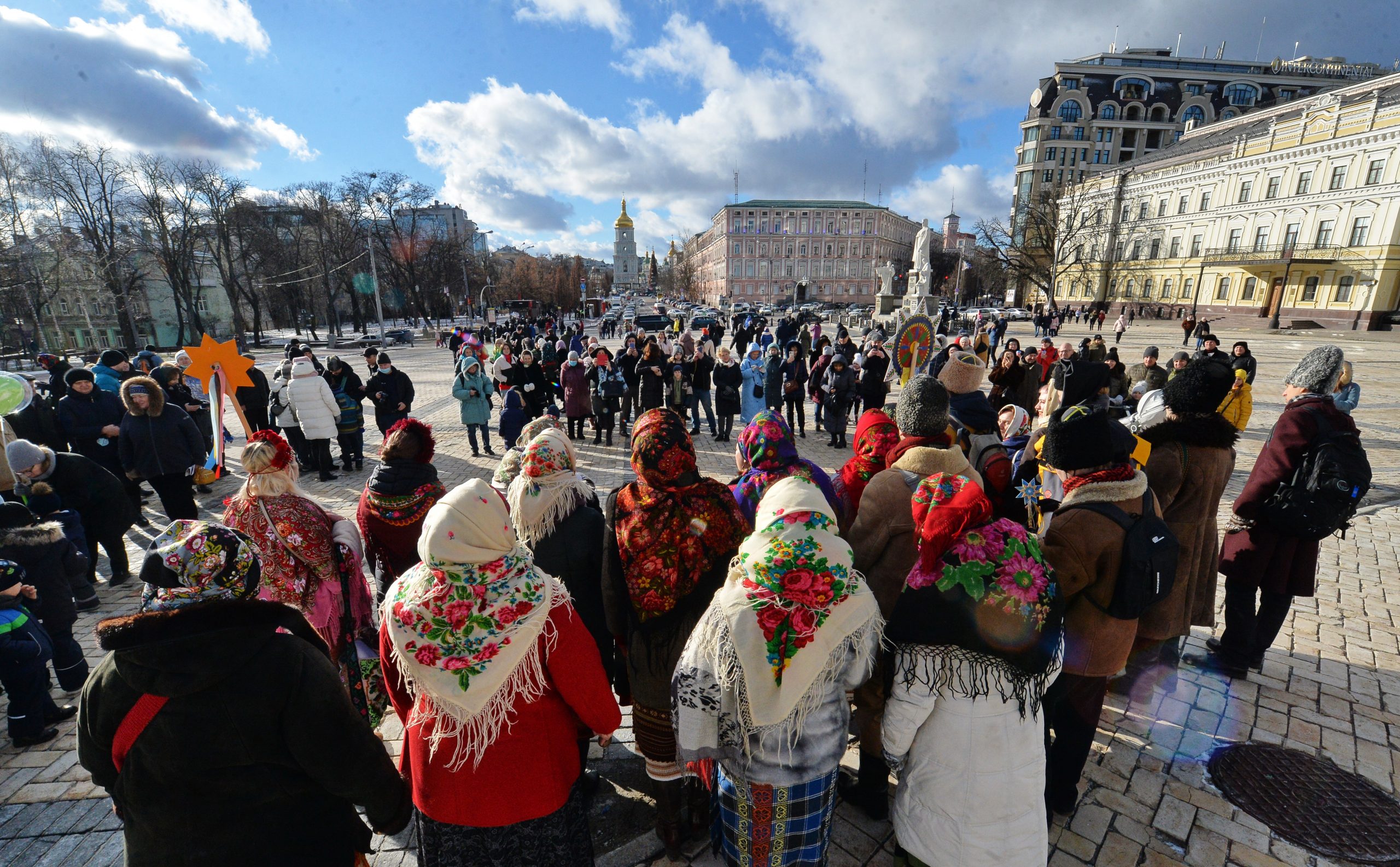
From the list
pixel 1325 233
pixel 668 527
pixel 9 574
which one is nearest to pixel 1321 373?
pixel 668 527

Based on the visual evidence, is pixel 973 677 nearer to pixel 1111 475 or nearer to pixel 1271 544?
pixel 1111 475

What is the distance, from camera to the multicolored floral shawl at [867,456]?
11.4 ft

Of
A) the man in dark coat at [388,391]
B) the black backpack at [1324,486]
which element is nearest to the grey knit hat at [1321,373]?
the black backpack at [1324,486]

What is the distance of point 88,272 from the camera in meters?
33.6

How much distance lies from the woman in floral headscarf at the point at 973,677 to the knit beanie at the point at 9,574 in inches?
179

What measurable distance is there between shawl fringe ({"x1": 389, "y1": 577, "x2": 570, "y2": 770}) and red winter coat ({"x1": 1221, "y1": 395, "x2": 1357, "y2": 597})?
437 centimetres

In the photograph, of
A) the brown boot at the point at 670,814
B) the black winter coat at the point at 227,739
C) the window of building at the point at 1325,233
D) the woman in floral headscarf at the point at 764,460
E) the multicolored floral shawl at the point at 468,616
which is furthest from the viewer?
the window of building at the point at 1325,233

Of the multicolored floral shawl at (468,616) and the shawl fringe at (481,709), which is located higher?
the multicolored floral shawl at (468,616)

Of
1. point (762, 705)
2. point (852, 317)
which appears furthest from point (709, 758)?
point (852, 317)

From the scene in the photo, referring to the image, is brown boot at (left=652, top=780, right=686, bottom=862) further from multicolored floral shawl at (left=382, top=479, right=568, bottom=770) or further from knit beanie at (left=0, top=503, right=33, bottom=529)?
knit beanie at (left=0, top=503, right=33, bottom=529)

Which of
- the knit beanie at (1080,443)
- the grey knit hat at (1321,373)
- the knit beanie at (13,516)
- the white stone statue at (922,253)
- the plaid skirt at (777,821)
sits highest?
the white stone statue at (922,253)

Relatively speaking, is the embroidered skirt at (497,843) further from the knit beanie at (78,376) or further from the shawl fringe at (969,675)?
the knit beanie at (78,376)

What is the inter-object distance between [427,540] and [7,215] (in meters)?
45.4

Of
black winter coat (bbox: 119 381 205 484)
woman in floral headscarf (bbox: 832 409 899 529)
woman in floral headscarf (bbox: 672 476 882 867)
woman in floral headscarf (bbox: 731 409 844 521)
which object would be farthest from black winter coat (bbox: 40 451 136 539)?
woman in floral headscarf (bbox: 832 409 899 529)
